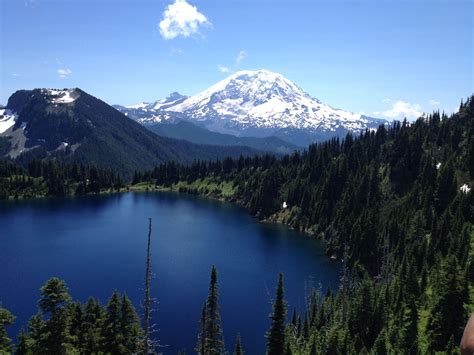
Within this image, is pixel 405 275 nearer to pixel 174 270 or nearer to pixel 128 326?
pixel 174 270

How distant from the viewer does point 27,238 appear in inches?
6890

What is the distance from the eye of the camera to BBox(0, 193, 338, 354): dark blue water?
4087 inches

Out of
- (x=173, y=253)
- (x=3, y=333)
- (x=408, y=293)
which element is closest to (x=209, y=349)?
(x=3, y=333)

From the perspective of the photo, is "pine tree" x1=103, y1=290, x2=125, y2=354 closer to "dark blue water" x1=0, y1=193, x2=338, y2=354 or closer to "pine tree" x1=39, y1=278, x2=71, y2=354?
"pine tree" x1=39, y1=278, x2=71, y2=354

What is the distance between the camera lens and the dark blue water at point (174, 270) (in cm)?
10381

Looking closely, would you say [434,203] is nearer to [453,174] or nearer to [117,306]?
[453,174]

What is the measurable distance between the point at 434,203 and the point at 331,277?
194 ft

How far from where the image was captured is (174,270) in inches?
5536

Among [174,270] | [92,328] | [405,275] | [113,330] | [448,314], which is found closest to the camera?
[113,330]

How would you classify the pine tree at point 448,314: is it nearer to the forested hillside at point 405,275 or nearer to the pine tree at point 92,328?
the forested hillside at point 405,275

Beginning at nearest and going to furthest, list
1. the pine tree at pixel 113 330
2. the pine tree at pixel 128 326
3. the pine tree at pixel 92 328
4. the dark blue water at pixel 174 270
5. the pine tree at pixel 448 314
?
the pine tree at pixel 113 330 < the pine tree at pixel 92 328 < the pine tree at pixel 128 326 < the pine tree at pixel 448 314 < the dark blue water at pixel 174 270

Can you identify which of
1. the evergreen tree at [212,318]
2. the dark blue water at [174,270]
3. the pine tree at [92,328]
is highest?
the evergreen tree at [212,318]

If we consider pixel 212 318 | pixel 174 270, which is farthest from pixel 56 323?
pixel 174 270

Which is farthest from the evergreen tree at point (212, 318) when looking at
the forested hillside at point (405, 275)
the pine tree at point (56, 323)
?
the pine tree at point (56, 323)
